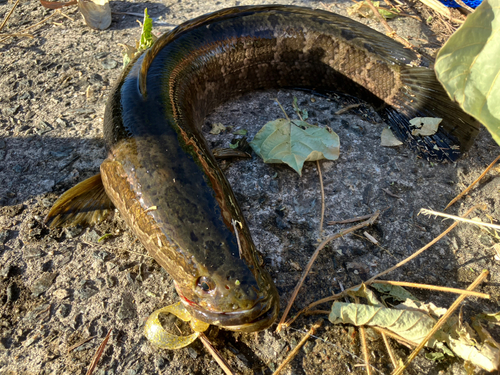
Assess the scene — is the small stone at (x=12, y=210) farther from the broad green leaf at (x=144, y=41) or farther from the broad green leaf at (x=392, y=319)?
the broad green leaf at (x=392, y=319)

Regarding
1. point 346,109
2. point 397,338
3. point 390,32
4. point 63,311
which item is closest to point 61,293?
point 63,311

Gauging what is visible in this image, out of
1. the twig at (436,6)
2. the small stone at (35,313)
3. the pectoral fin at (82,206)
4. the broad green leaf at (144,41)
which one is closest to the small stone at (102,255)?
the pectoral fin at (82,206)

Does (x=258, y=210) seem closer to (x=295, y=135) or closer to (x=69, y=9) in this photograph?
(x=295, y=135)

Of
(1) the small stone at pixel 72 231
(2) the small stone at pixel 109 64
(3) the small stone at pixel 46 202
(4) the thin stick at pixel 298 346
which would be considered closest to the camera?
(4) the thin stick at pixel 298 346

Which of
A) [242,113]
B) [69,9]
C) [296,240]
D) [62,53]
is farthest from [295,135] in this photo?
[69,9]

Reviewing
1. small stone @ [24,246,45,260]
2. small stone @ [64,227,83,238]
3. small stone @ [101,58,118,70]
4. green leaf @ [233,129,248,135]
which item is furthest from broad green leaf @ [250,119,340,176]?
small stone @ [101,58,118,70]

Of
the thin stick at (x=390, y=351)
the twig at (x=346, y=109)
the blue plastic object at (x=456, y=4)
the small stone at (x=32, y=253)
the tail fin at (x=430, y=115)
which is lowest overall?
the small stone at (x=32, y=253)

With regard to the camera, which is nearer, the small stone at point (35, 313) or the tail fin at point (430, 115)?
the small stone at point (35, 313)

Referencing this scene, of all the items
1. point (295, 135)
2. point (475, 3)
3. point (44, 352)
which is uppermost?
point (475, 3)
